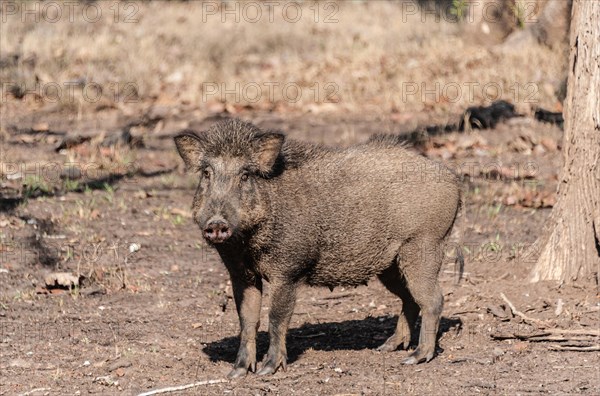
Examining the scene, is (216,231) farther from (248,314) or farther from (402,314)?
(402,314)

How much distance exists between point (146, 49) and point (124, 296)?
8947 millimetres

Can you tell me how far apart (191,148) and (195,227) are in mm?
3373

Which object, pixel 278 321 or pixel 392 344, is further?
pixel 392 344

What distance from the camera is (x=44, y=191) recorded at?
10.1m

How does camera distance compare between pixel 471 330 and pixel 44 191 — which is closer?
pixel 471 330

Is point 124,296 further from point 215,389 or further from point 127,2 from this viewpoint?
point 127,2

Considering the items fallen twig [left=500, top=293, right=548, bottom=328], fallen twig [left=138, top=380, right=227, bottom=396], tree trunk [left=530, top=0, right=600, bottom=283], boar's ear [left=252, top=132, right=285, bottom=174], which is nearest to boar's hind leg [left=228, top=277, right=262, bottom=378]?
fallen twig [left=138, top=380, right=227, bottom=396]

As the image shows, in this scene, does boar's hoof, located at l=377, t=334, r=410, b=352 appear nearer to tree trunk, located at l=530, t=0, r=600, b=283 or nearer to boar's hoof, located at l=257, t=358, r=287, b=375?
boar's hoof, located at l=257, t=358, r=287, b=375

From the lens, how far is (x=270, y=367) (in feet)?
20.8

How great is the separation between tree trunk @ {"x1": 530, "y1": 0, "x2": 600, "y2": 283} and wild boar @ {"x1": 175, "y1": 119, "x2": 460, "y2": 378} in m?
1.17

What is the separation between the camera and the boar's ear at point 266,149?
620 centimetres

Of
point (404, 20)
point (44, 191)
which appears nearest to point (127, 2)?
point (404, 20)

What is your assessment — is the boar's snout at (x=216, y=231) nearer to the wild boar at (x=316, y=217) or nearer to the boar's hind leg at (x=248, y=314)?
the wild boar at (x=316, y=217)

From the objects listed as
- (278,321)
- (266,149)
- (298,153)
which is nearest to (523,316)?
(278,321)
